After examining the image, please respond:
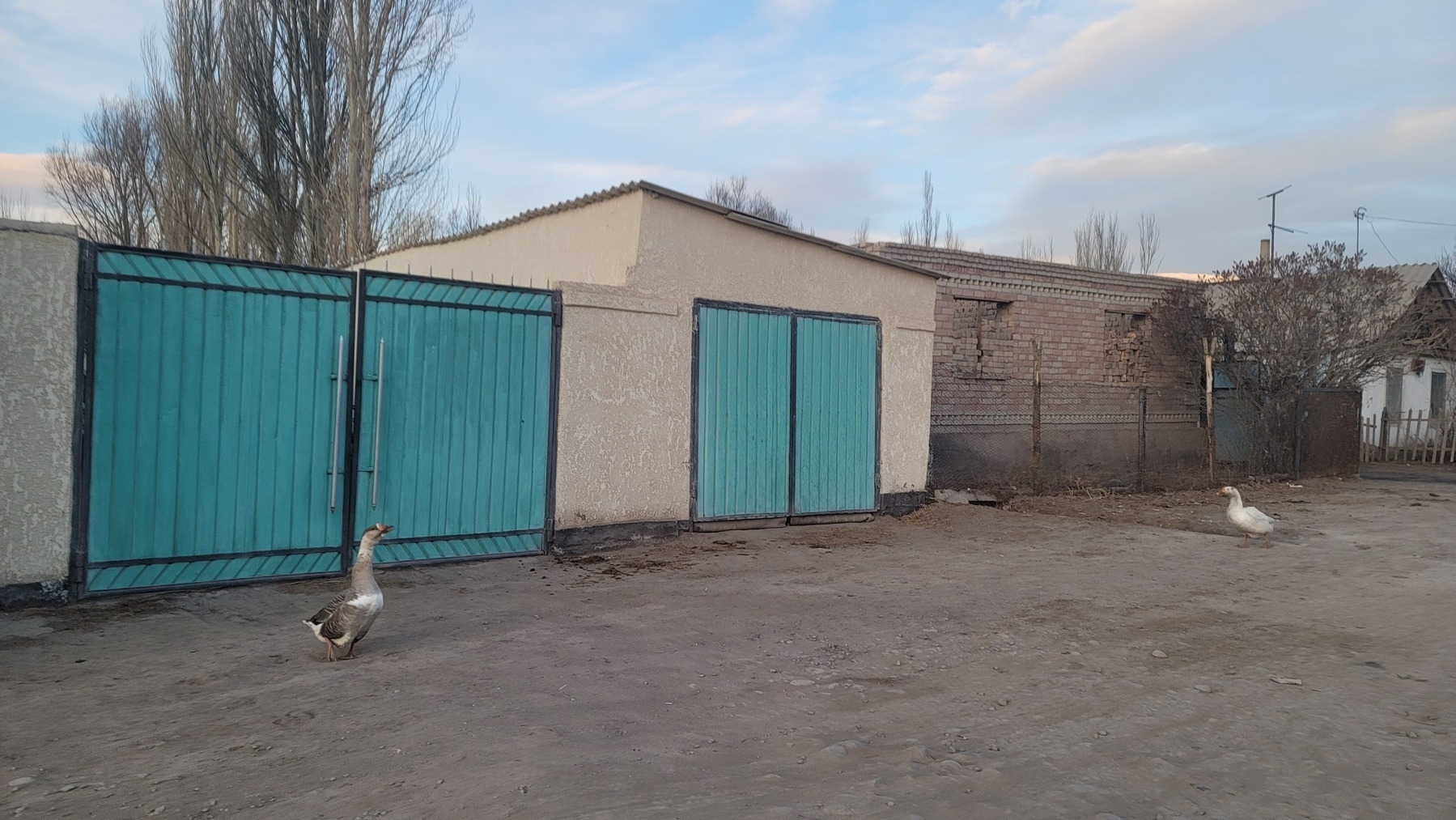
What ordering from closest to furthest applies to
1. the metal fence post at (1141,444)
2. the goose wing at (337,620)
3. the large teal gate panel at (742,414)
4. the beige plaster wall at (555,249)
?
the goose wing at (337,620), the beige plaster wall at (555,249), the large teal gate panel at (742,414), the metal fence post at (1141,444)

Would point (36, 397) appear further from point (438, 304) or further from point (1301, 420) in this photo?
→ point (1301, 420)

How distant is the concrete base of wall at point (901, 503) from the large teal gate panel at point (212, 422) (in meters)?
6.18

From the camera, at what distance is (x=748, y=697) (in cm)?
462

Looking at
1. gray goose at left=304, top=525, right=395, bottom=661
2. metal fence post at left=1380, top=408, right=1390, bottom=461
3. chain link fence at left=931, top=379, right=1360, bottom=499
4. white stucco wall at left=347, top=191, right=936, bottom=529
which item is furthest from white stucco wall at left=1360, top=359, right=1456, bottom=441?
gray goose at left=304, top=525, right=395, bottom=661

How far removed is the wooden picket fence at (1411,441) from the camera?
71.8 feet

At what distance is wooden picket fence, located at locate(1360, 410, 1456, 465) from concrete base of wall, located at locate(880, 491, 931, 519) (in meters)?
16.4

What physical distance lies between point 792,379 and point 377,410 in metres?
4.45

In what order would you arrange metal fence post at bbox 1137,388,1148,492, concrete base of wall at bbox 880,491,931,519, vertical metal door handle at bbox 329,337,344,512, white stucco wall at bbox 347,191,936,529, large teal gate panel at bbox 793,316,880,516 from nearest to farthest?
vertical metal door handle at bbox 329,337,344,512, white stucco wall at bbox 347,191,936,529, large teal gate panel at bbox 793,316,880,516, concrete base of wall at bbox 880,491,931,519, metal fence post at bbox 1137,388,1148,492

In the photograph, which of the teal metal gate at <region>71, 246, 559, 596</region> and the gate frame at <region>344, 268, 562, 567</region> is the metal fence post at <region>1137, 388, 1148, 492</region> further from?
the teal metal gate at <region>71, 246, 559, 596</region>

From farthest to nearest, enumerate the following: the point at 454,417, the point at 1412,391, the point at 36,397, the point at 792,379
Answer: the point at 1412,391 < the point at 792,379 < the point at 454,417 < the point at 36,397

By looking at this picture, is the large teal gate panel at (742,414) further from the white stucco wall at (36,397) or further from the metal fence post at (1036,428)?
the white stucco wall at (36,397)

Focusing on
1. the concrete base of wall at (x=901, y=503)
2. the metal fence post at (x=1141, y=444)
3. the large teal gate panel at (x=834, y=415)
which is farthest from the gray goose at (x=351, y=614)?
the metal fence post at (x=1141, y=444)

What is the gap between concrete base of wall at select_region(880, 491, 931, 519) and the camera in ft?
35.8

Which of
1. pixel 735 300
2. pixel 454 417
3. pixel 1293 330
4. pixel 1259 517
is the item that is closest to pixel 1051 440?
pixel 1293 330
